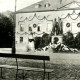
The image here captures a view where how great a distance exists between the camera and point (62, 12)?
8.00 meters

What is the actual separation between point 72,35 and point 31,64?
1.79 meters

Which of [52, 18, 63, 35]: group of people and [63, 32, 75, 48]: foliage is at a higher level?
[52, 18, 63, 35]: group of people

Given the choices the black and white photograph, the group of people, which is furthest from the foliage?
the group of people

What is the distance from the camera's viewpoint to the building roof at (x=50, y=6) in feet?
25.8

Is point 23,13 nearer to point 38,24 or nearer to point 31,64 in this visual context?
point 38,24

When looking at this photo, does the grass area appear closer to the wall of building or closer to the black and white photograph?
the black and white photograph

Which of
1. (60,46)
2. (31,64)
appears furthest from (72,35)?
(31,64)

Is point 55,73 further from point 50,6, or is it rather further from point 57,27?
point 50,6

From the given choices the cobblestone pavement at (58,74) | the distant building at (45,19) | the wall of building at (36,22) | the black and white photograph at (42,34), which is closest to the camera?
the cobblestone pavement at (58,74)

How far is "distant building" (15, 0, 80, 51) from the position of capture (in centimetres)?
783

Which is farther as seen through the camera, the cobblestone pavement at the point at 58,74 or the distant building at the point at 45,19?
the distant building at the point at 45,19

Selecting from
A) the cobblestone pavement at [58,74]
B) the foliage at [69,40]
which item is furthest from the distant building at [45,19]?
the cobblestone pavement at [58,74]

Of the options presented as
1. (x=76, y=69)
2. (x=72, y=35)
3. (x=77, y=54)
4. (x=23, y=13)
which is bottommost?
(x=76, y=69)

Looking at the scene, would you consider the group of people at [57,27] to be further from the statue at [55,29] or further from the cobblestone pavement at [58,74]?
the cobblestone pavement at [58,74]
